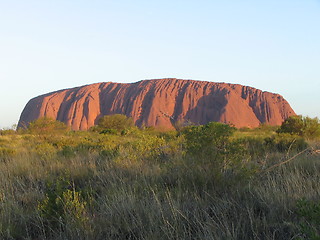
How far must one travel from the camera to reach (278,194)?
320 cm

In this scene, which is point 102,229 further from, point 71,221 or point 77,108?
point 77,108

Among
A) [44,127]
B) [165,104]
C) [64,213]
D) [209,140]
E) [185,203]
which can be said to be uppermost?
[209,140]

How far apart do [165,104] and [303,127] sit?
58.1m

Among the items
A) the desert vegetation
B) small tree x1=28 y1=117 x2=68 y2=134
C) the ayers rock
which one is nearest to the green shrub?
the desert vegetation

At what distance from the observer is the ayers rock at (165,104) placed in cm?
6812

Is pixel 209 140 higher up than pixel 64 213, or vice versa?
pixel 209 140

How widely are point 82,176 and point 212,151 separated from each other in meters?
2.64

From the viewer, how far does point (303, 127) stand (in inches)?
532

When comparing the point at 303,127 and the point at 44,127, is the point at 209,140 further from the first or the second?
the point at 44,127

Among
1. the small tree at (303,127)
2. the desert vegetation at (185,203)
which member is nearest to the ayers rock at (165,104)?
the small tree at (303,127)

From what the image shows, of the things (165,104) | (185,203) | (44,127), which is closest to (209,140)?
(185,203)

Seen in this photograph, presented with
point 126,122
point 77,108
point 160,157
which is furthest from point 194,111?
point 160,157

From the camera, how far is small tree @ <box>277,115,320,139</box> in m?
13.2

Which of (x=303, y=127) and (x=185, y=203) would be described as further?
(x=303, y=127)
